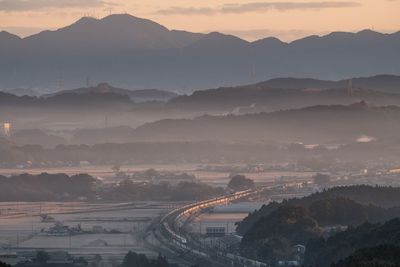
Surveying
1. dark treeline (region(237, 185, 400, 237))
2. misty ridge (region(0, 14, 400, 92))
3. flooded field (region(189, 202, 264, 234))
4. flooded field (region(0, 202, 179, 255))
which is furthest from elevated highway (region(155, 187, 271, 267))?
misty ridge (region(0, 14, 400, 92))

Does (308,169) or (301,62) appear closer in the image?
(308,169)

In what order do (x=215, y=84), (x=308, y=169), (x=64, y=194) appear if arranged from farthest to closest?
(x=215, y=84) < (x=308, y=169) < (x=64, y=194)

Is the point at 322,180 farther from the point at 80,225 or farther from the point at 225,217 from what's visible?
the point at 80,225

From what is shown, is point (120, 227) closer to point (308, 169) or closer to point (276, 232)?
point (276, 232)

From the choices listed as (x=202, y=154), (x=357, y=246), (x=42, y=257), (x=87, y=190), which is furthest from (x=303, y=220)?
(x=202, y=154)

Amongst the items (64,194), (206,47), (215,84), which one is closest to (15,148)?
(64,194)

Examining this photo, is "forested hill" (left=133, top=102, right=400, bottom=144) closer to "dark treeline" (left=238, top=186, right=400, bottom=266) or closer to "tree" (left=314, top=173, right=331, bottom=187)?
Answer: "tree" (left=314, top=173, right=331, bottom=187)
